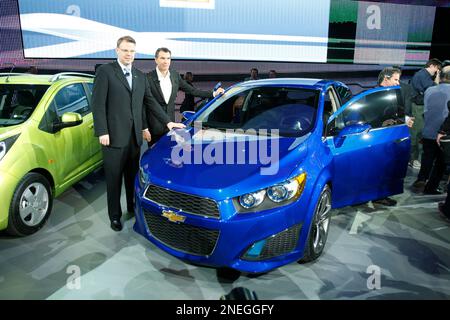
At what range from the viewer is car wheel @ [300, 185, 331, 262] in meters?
2.46

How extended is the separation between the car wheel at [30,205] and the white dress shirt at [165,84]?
55.2 inches

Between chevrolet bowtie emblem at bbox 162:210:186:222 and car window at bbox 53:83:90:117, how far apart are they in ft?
6.05

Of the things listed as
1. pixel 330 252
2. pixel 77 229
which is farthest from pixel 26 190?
pixel 330 252

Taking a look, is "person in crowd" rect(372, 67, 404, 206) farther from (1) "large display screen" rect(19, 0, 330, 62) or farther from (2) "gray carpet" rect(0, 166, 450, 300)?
(1) "large display screen" rect(19, 0, 330, 62)

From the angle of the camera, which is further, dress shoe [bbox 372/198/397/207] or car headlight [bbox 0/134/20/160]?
dress shoe [bbox 372/198/397/207]

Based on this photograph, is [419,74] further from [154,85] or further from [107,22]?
[107,22]

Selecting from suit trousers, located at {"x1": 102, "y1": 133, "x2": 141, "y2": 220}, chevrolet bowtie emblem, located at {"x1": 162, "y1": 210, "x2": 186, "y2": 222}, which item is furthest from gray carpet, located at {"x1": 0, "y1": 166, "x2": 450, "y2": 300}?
chevrolet bowtie emblem, located at {"x1": 162, "y1": 210, "x2": 186, "y2": 222}

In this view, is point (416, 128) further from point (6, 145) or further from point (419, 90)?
point (6, 145)

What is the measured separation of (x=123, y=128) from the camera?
3.02m

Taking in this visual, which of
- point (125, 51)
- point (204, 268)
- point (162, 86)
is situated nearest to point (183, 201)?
point (204, 268)

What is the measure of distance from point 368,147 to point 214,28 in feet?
20.1

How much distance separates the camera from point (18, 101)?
3.39 meters

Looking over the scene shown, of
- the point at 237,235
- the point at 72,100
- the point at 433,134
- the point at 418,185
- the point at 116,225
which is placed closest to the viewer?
the point at 237,235

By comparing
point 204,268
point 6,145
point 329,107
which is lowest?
point 204,268
